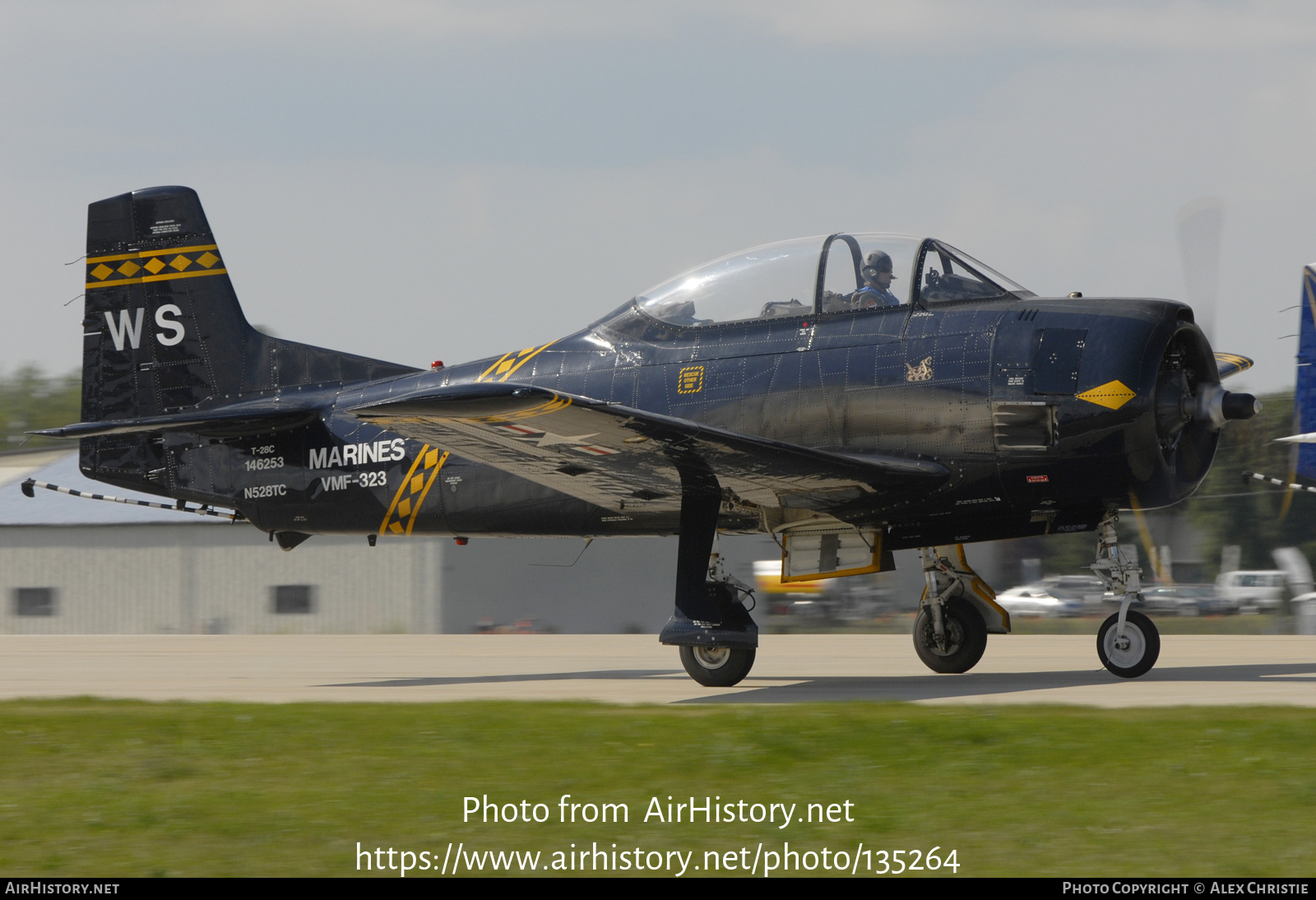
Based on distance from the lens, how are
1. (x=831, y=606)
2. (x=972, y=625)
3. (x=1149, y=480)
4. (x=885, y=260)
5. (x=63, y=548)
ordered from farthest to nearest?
(x=63, y=548) → (x=831, y=606) → (x=972, y=625) → (x=885, y=260) → (x=1149, y=480)

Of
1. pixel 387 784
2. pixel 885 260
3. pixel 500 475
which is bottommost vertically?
pixel 387 784

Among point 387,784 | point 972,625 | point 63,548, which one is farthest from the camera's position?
point 63,548

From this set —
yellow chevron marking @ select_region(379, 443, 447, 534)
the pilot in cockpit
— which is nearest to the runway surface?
yellow chevron marking @ select_region(379, 443, 447, 534)

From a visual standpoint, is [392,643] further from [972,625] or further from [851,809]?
[851,809]

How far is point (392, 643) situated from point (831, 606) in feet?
34.5

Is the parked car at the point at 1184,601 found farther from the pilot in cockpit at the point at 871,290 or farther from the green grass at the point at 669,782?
the green grass at the point at 669,782

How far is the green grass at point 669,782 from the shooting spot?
4910 millimetres

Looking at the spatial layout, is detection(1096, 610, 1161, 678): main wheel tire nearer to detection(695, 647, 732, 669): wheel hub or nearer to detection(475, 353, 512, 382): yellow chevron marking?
detection(695, 647, 732, 669): wheel hub

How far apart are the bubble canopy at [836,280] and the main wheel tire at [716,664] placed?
8.87ft

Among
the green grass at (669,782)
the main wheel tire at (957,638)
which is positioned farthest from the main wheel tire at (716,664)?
the green grass at (669,782)

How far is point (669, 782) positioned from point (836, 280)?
539 centimetres

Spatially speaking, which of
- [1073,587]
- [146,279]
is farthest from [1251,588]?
[146,279]

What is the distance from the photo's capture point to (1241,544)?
56.1m
